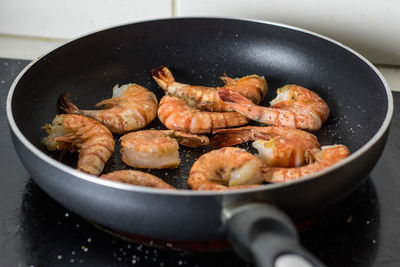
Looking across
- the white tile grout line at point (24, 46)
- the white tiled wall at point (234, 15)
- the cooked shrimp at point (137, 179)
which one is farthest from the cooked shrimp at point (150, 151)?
the white tile grout line at point (24, 46)

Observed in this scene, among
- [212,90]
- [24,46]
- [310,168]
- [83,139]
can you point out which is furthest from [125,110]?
[24,46]

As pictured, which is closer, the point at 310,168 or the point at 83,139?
the point at 310,168

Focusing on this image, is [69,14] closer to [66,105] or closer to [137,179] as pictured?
[66,105]

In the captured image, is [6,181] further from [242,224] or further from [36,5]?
[36,5]

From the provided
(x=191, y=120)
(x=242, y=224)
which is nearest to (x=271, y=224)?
(x=242, y=224)

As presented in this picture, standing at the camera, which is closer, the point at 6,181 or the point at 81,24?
the point at 6,181

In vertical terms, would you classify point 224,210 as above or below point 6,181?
above

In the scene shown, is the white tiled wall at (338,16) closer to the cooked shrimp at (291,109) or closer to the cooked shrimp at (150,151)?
the cooked shrimp at (291,109)
